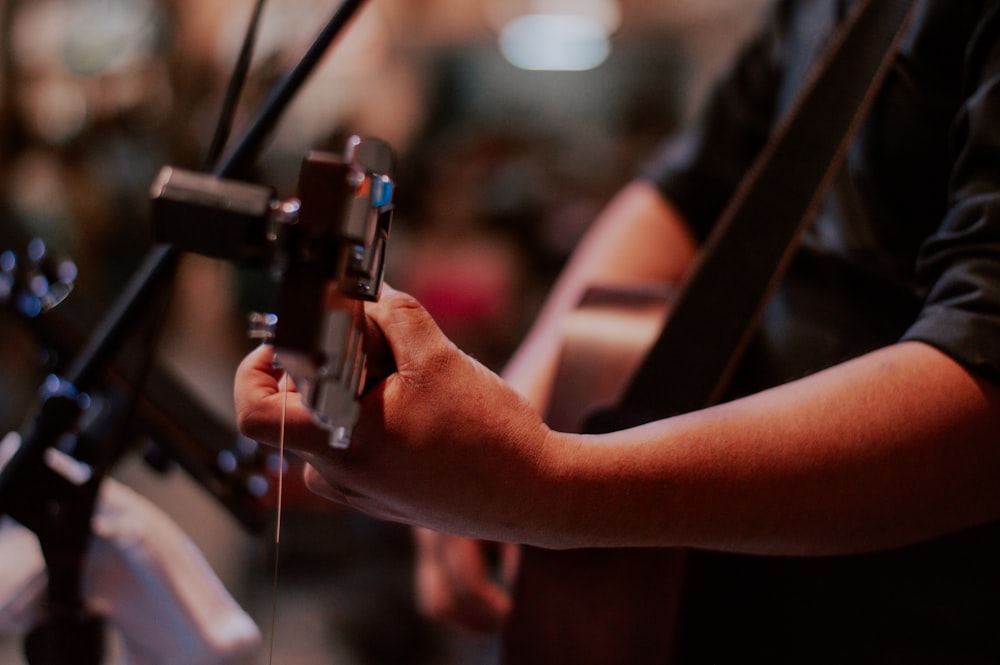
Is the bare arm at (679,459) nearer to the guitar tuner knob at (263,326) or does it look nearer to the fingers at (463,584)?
the guitar tuner knob at (263,326)

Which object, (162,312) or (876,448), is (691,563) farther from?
(162,312)

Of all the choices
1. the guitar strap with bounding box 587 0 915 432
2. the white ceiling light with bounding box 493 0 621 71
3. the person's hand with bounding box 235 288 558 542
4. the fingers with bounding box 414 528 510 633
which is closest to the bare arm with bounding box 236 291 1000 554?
the person's hand with bounding box 235 288 558 542

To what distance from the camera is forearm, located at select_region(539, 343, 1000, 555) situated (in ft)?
1.19

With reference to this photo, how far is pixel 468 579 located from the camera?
27.6 inches

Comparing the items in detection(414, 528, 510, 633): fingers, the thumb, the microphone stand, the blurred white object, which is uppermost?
the thumb

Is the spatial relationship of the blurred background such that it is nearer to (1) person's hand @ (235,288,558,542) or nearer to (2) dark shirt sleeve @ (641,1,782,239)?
(2) dark shirt sleeve @ (641,1,782,239)

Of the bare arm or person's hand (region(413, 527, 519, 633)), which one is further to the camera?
person's hand (region(413, 527, 519, 633))

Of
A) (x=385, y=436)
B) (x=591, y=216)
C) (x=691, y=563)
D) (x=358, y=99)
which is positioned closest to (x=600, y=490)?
(x=385, y=436)

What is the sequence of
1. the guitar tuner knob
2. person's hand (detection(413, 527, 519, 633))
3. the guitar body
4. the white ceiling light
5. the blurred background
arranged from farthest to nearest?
the white ceiling light
the blurred background
person's hand (detection(413, 527, 519, 633))
the guitar body
the guitar tuner knob

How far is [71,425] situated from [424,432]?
0.84 ft

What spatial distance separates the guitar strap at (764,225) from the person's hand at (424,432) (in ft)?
0.55

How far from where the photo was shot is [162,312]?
50 cm

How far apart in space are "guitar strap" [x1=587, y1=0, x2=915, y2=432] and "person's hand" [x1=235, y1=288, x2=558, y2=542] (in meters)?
0.17

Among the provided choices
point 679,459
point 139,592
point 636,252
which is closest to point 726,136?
point 636,252
